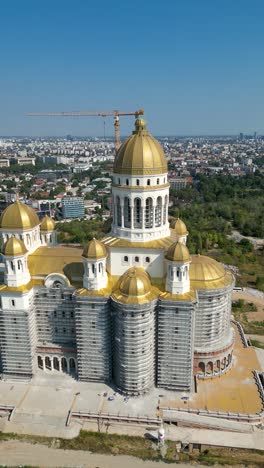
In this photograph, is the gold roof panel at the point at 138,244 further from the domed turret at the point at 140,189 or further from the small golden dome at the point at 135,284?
the small golden dome at the point at 135,284

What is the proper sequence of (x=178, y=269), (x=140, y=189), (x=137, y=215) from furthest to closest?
1. (x=137, y=215)
2. (x=140, y=189)
3. (x=178, y=269)

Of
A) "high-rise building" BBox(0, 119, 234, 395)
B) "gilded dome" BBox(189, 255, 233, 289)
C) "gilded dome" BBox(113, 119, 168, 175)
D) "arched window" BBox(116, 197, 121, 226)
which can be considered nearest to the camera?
"high-rise building" BBox(0, 119, 234, 395)

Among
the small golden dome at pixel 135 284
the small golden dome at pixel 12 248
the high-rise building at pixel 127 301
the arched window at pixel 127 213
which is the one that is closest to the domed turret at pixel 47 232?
the high-rise building at pixel 127 301

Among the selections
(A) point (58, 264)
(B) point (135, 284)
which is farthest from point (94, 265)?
(A) point (58, 264)

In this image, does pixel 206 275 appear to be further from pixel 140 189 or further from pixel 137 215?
pixel 140 189

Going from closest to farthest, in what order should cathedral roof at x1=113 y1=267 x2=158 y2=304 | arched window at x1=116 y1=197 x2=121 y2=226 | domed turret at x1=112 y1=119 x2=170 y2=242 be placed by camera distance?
1. cathedral roof at x1=113 y1=267 x2=158 y2=304
2. domed turret at x1=112 y1=119 x2=170 y2=242
3. arched window at x1=116 y1=197 x2=121 y2=226

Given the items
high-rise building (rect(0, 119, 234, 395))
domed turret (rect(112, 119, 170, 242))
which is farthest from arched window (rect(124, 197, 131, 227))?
high-rise building (rect(0, 119, 234, 395))

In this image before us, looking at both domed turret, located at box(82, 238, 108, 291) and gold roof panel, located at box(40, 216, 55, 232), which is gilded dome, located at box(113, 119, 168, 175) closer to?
domed turret, located at box(82, 238, 108, 291)
